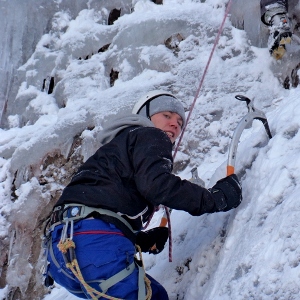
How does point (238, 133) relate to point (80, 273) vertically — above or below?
above

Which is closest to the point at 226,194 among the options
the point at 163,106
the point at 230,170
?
the point at 230,170

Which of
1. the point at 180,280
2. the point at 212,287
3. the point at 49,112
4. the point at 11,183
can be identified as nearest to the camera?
the point at 212,287

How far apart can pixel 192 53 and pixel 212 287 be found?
10.4 feet

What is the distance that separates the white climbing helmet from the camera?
2848mm

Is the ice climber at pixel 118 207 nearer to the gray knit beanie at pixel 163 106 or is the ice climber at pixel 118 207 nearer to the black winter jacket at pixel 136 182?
the black winter jacket at pixel 136 182

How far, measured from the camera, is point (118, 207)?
2273 millimetres

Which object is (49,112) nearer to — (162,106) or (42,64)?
(42,64)

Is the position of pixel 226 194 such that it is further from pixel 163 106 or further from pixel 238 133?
pixel 163 106

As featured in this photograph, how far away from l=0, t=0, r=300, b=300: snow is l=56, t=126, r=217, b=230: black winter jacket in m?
0.35

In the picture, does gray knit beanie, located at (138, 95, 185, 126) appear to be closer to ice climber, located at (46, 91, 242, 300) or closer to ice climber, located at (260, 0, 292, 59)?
ice climber, located at (46, 91, 242, 300)

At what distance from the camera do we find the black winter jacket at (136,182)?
218 cm

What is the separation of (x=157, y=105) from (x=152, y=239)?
0.78 m

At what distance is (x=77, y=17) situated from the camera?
595 centimetres

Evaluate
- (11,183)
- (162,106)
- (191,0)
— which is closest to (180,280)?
(162,106)
